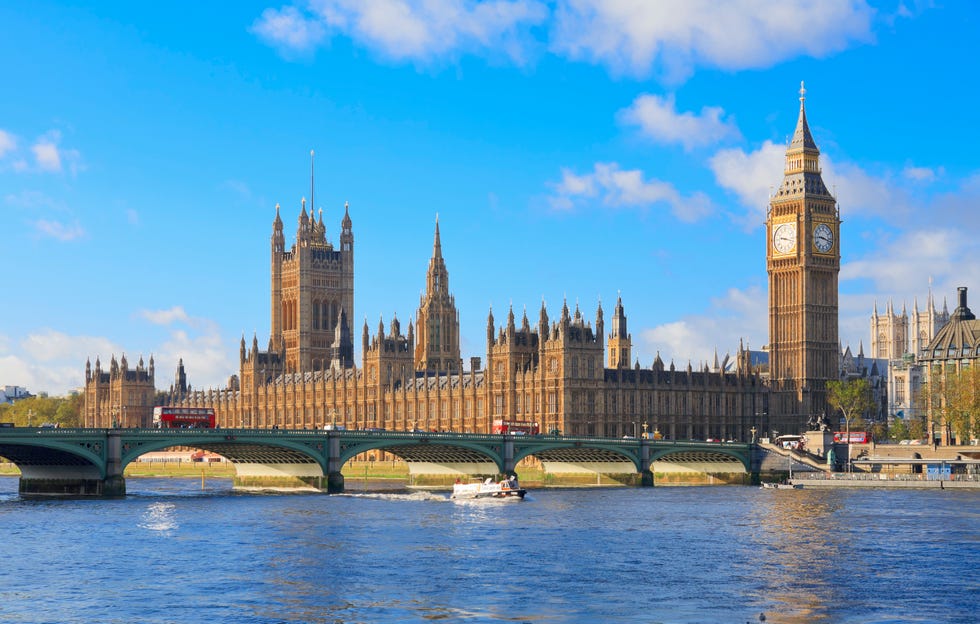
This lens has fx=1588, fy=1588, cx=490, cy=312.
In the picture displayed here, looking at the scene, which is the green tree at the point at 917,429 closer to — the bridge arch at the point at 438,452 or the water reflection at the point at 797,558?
the bridge arch at the point at 438,452

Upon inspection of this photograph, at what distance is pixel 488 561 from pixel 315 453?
2054 inches

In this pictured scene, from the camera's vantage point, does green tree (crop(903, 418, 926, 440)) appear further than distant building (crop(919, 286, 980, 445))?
Yes

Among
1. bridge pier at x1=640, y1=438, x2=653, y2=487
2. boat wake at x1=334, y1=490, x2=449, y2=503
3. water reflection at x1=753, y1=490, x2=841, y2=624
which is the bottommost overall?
water reflection at x1=753, y1=490, x2=841, y2=624

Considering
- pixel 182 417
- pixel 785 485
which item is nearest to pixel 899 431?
pixel 785 485

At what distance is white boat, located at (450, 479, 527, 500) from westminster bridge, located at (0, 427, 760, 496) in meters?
6.89

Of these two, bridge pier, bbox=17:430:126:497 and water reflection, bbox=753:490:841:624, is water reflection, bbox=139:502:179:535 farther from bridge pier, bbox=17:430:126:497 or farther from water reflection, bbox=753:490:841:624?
water reflection, bbox=753:490:841:624

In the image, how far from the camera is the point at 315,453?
128 meters

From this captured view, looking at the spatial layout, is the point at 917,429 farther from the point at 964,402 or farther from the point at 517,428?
the point at 517,428

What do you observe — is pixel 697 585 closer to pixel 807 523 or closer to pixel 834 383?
pixel 807 523

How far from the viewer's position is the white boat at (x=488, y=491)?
413 ft

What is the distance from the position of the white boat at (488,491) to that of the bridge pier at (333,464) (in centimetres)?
992

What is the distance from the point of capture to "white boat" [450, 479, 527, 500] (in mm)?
125812

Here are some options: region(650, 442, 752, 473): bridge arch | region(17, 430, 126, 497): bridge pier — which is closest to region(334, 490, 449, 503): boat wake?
region(17, 430, 126, 497): bridge pier

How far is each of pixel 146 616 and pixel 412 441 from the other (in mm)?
70617
